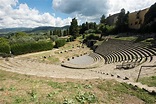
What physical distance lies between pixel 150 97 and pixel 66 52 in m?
31.4

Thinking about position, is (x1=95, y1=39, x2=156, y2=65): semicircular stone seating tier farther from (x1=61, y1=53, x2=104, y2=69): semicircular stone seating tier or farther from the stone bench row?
(x1=61, y1=53, x2=104, y2=69): semicircular stone seating tier

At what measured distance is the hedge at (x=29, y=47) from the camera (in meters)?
33.2

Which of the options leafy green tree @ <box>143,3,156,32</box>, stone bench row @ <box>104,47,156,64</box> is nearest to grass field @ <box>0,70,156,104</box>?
stone bench row @ <box>104,47,156,64</box>

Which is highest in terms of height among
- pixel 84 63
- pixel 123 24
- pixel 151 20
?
pixel 151 20

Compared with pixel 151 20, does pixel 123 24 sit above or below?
below

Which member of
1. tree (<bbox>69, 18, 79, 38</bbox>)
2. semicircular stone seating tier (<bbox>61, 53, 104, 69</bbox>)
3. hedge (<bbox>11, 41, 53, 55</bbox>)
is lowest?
semicircular stone seating tier (<bbox>61, 53, 104, 69</bbox>)

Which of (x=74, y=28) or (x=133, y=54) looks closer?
(x=133, y=54)

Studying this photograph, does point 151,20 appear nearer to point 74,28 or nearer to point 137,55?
point 137,55

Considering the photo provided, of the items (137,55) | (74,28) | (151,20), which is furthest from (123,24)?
(137,55)

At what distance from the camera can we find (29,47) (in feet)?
117

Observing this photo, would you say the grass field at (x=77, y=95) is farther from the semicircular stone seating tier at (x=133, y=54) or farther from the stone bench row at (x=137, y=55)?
the stone bench row at (x=137, y=55)

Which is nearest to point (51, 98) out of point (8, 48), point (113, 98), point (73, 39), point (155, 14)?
point (113, 98)

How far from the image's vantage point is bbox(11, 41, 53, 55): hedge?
3319 cm

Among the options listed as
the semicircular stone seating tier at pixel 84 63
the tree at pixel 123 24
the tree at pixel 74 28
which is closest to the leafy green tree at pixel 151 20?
the tree at pixel 123 24
